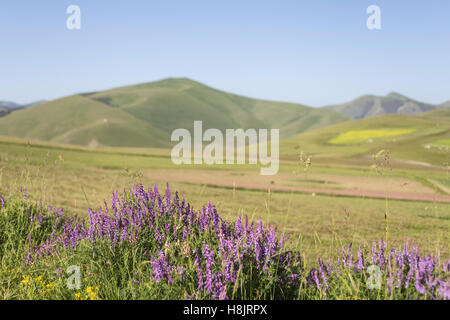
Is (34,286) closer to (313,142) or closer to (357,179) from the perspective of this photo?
(357,179)

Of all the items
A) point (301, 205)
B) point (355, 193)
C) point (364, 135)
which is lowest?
point (301, 205)

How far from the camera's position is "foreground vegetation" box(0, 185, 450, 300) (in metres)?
3.85

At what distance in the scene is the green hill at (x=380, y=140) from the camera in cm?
4544

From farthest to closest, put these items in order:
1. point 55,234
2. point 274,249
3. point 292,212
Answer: point 292,212 < point 55,234 < point 274,249

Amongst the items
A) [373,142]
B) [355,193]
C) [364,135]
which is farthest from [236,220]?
[364,135]

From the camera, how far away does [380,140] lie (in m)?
60.0

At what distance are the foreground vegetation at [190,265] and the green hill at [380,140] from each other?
3822 cm

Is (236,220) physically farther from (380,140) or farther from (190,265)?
(380,140)

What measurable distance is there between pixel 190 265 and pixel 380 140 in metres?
61.4

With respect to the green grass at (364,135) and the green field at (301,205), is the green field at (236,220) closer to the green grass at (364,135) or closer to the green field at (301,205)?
the green field at (301,205)

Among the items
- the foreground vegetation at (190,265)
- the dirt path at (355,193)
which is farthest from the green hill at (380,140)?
the foreground vegetation at (190,265)

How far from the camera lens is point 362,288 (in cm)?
396

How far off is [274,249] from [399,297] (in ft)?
4.60
